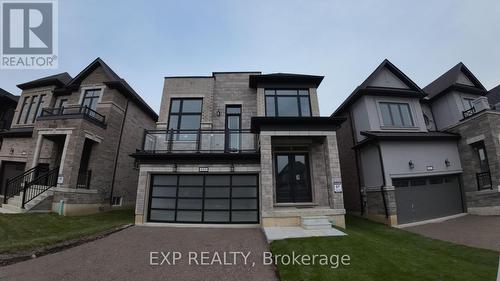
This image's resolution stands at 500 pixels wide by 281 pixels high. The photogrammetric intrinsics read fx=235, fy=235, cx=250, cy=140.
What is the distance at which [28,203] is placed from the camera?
12.4 meters

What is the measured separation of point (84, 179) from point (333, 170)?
14.8m

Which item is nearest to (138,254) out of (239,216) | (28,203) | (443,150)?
(239,216)

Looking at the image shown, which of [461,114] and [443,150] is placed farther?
[461,114]

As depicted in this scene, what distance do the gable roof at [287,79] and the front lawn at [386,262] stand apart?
881cm

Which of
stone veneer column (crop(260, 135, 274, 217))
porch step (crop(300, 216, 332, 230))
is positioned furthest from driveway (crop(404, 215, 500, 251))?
stone veneer column (crop(260, 135, 274, 217))

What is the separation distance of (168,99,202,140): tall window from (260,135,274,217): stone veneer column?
4.93 meters

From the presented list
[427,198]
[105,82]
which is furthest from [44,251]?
[427,198]

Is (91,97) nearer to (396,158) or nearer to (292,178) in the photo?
(292,178)

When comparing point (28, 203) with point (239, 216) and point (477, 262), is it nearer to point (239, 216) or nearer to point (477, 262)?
point (239, 216)

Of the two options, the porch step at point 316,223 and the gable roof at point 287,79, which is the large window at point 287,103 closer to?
the gable roof at point 287,79

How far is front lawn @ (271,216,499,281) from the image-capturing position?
5.20 metres

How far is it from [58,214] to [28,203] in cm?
167

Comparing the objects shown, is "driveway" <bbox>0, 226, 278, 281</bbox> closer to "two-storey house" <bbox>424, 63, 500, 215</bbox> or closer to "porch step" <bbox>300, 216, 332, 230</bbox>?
"porch step" <bbox>300, 216, 332, 230</bbox>

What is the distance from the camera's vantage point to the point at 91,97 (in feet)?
55.2
